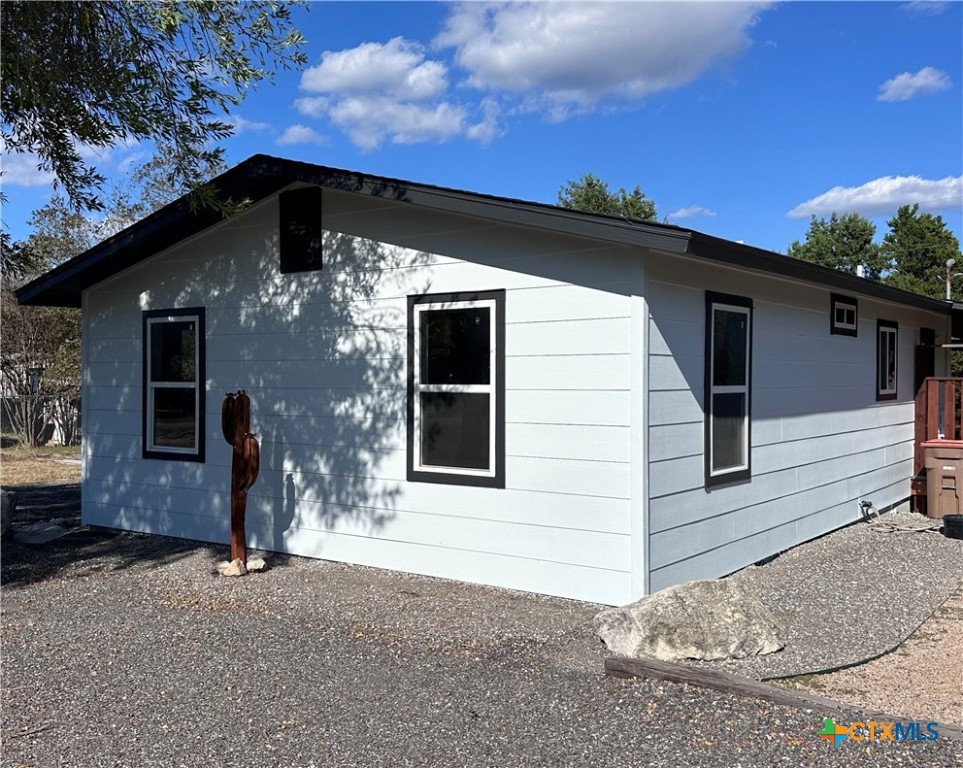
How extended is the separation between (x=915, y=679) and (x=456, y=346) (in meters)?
3.73

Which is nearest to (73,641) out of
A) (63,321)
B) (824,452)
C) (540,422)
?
(540,422)

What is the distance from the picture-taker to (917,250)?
33375 mm

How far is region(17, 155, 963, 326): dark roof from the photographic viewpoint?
532cm

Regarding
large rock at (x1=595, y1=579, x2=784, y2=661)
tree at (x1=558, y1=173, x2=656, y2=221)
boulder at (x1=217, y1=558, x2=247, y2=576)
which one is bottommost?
boulder at (x1=217, y1=558, x2=247, y2=576)

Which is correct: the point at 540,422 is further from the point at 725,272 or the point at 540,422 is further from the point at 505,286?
the point at 725,272

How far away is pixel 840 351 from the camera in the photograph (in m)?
8.95

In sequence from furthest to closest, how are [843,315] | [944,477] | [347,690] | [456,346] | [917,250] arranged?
[917,250] → [944,477] → [843,315] → [456,346] → [347,690]

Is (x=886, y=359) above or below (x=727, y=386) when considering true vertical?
above

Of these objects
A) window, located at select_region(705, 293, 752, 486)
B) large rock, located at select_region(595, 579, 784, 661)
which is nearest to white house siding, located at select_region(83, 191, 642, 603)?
large rock, located at select_region(595, 579, 784, 661)

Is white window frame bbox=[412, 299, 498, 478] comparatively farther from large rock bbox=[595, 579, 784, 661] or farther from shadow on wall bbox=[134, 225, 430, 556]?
large rock bbox=[595, 579, 784, 661]

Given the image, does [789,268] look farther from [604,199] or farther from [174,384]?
[604,199]

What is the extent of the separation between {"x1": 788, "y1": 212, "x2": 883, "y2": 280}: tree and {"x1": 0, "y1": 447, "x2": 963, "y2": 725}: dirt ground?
32753 mm

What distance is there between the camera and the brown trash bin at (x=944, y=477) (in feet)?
31.8

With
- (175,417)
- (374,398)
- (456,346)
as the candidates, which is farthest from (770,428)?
(175,417)
